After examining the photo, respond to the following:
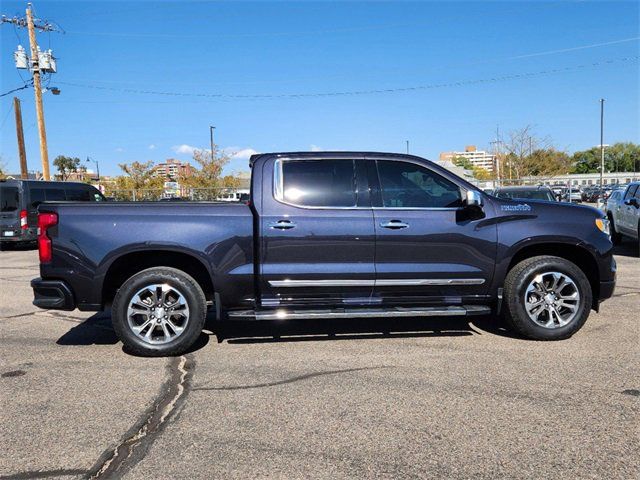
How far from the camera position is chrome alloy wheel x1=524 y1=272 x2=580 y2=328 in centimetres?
535

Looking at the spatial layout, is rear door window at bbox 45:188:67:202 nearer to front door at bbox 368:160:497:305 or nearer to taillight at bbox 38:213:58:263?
taillight at bbox 38:213:58:263

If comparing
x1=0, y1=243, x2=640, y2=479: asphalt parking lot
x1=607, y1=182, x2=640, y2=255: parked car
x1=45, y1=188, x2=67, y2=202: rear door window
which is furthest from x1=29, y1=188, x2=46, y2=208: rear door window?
x1=607, y1=182, x2=640, y2=255: parked car

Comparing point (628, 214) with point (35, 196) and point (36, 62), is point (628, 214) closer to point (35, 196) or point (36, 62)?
point (35, 196)

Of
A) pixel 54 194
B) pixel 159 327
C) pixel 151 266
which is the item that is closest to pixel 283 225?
pixel 151 266

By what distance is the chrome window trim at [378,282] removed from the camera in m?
5.10

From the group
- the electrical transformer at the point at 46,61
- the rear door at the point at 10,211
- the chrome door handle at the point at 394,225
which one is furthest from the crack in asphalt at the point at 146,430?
the electrical transformer at the point at 46,61

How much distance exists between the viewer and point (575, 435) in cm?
328

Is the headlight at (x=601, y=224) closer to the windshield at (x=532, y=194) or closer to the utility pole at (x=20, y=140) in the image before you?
the windshield at (x=532, y=194)

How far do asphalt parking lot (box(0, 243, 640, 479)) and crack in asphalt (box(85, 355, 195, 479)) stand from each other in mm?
13

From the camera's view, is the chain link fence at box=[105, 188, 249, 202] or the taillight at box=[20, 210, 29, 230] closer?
the taillight at box=[20, 210, 29, 230]

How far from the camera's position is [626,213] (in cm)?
1220

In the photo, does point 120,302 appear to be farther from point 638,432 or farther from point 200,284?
point 638,432

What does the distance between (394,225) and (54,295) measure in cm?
333

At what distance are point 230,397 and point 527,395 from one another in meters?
2.24
